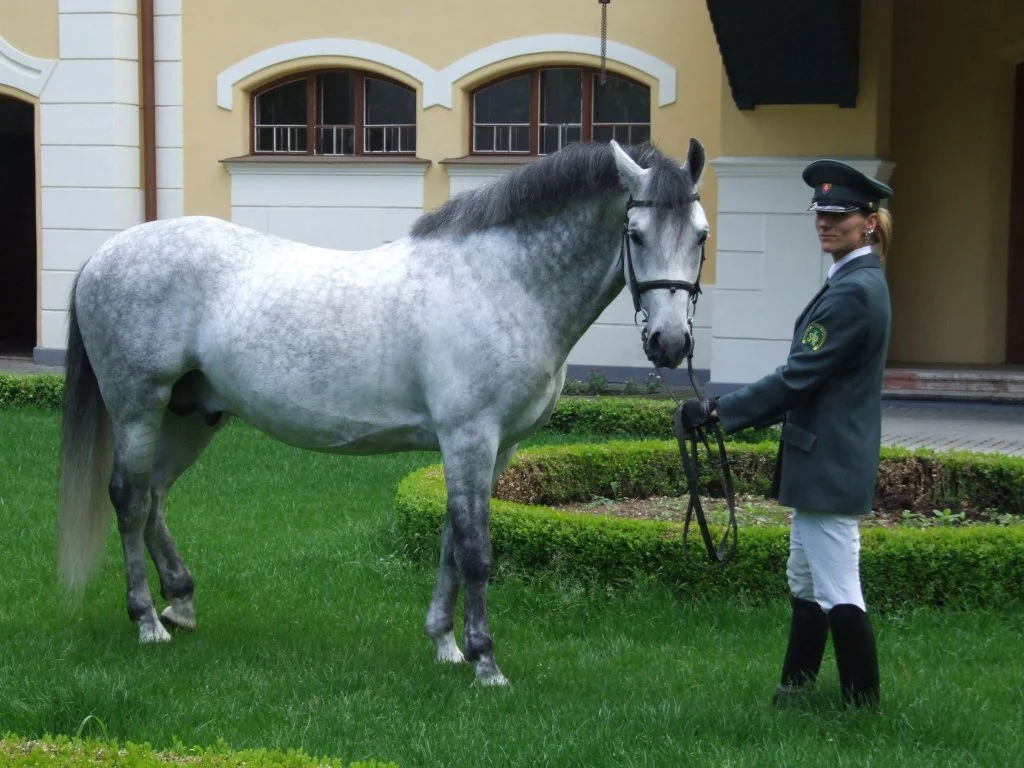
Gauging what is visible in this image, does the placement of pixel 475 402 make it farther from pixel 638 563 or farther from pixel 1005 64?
pixel 1005 64

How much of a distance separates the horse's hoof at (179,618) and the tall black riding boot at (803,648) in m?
2.52

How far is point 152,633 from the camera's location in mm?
5734

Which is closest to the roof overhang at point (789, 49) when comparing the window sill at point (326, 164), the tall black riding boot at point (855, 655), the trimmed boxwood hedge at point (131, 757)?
the window sill at point (326, 164)

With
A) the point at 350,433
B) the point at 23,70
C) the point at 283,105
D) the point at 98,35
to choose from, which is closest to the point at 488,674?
the point at 350,433

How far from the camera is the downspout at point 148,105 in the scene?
49.9 feet

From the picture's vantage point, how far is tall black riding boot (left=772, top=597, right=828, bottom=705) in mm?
4789

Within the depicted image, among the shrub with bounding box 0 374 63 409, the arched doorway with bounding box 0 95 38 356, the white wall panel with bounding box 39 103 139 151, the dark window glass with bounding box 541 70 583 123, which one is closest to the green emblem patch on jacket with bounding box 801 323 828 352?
the shrub with bounding box 0 374 63 409

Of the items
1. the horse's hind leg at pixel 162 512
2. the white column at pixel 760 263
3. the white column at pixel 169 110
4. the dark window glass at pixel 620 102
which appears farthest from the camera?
the white column at pixel 169 110

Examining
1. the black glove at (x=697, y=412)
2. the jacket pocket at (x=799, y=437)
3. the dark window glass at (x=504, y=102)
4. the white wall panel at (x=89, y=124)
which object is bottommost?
the jacket pocket at (x=799, y=437)

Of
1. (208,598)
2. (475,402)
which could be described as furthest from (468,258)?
(208,598)

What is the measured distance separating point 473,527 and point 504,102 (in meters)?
10.2

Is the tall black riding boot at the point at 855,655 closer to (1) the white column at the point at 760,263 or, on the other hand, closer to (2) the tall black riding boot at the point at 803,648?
(2) the tall black riding boot at the point at 803,648

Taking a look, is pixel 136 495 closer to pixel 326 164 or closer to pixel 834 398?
pixel 834 398

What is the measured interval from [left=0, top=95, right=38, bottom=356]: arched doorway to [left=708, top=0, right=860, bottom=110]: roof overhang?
32.5ft
